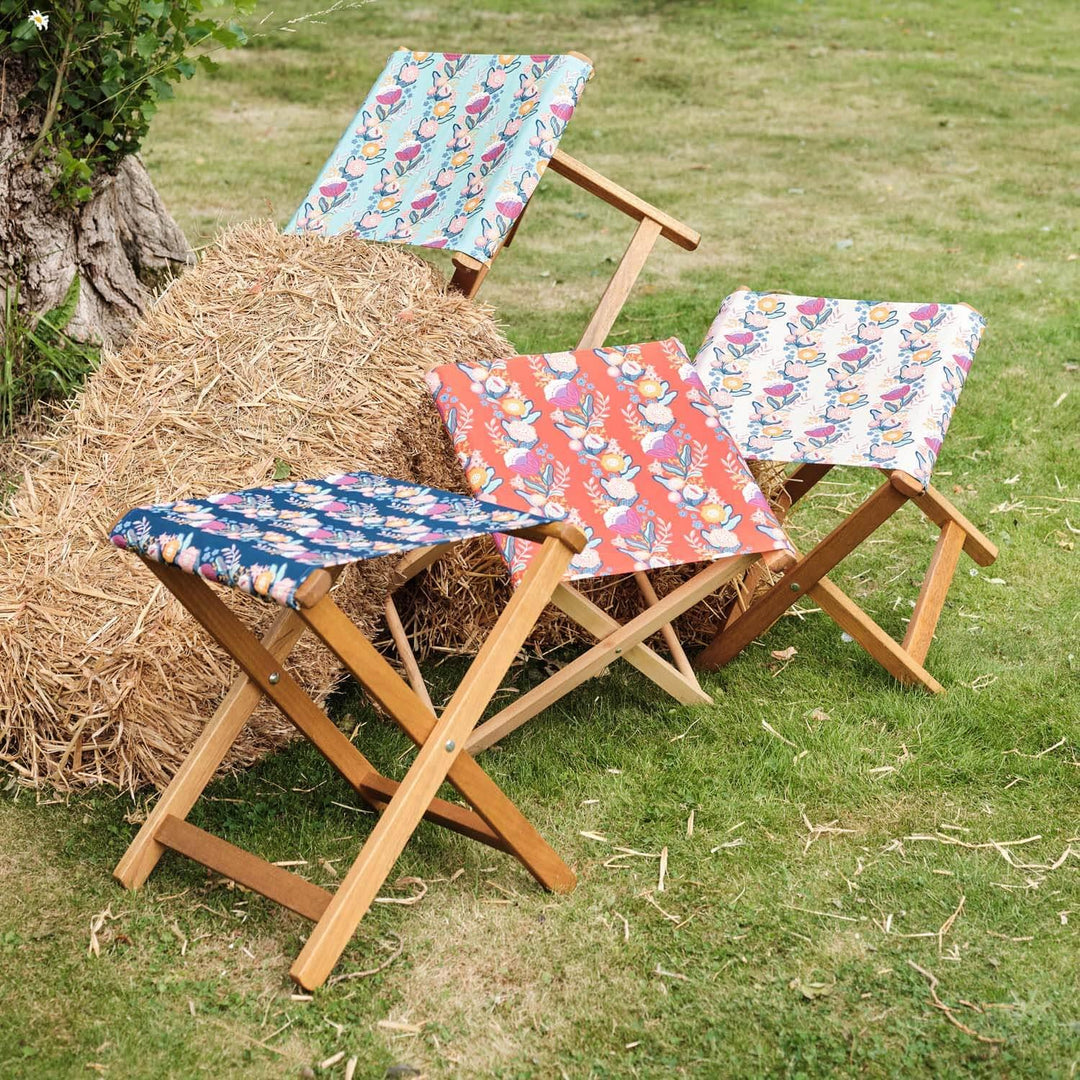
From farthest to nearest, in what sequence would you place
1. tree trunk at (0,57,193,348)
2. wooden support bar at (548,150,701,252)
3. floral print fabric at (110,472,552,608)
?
tree trunk at (0,57,193,348) < wooden support bar at (548,150,701,252) < floral print fabric at (110,472,552,608)

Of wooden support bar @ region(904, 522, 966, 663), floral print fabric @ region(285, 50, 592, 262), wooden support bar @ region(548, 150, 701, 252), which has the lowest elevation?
wooden support bar @ region(904, 522, 966, 663)

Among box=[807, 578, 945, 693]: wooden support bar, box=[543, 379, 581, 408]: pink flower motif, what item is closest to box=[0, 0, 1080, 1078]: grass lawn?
box=[807, 578, 945, 693]: wooden support bar

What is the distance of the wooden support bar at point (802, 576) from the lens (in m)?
3.21

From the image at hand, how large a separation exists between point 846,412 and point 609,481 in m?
0.68

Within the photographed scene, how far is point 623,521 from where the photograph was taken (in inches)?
123

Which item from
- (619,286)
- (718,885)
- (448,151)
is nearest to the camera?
(718,885)

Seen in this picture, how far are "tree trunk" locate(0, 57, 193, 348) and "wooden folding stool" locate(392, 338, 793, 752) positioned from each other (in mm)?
1777

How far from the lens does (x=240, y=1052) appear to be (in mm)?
2312

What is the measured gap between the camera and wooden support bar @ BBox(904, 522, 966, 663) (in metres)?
3.46

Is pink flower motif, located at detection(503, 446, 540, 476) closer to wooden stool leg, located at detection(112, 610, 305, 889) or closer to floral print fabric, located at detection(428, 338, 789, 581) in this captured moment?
floral print fabric, located at detection(428, 338, 789, 581)

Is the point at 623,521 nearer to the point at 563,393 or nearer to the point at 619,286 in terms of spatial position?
the point at 563,393

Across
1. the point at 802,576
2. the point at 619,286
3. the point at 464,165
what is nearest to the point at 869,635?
the point at 802,576

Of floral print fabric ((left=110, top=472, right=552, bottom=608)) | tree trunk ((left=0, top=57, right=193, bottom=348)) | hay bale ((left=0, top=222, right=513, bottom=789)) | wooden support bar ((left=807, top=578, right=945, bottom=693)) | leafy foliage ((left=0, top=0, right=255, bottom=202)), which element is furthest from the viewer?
tree trunk ((left=0, top=57, right=193, bottom=348))

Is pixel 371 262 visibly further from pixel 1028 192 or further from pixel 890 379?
pixel 1028 192
